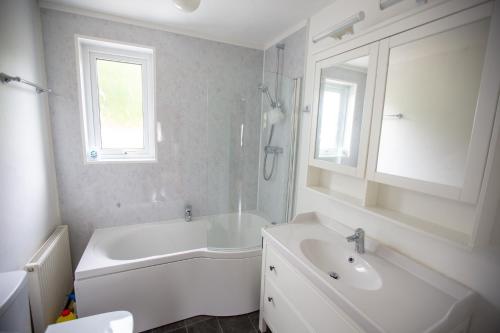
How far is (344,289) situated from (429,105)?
0.95 meters

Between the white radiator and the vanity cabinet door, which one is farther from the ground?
the vanity cabinet door

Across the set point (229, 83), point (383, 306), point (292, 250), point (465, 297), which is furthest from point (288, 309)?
point (229, 83)

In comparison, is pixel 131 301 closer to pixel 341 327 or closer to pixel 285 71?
pixel 341 327

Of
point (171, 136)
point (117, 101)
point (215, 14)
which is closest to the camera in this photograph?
point (215, 14)

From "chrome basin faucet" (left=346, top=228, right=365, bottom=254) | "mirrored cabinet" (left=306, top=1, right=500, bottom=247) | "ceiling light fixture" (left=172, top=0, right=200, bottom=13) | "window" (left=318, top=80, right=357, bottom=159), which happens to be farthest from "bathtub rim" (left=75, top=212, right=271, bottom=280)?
"ceiling light fixture" (left=172, top=0, right=200, bottom=13)

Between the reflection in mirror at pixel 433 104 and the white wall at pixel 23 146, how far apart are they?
2198mm

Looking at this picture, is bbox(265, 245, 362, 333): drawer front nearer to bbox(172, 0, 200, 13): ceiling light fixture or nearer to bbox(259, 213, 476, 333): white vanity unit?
bbox(259, 213, 476, 333): white vanity unit

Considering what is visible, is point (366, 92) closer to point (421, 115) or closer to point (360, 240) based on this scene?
point (421, 115)

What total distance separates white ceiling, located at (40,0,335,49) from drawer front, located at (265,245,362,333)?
6.10 feet

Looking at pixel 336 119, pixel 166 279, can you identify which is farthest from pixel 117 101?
pixel 336 119

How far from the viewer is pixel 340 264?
139 cm

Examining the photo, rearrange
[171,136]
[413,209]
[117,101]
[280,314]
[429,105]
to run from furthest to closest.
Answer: [171,136] → [117,101] → [280,314] → [413,209] → [429,105]

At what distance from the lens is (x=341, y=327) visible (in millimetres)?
987

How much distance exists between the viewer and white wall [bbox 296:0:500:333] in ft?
Result: 2.95
